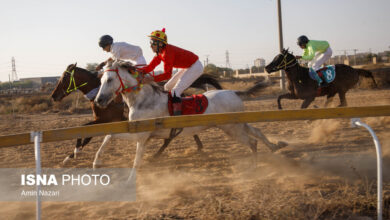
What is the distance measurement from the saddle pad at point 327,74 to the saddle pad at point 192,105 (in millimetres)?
4459

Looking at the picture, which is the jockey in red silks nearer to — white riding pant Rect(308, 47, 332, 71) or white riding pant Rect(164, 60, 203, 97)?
white riding pant Rect(164, 60, 203, 97)

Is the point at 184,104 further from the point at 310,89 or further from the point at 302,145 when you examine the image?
the point at 310,89

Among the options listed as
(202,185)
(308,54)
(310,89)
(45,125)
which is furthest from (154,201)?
(45,125)

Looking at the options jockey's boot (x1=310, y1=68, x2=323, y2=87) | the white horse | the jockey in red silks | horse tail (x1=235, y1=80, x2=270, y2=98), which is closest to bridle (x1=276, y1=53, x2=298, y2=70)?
jockey's boot (x1=310, y1=68, x2=323, y2=87)

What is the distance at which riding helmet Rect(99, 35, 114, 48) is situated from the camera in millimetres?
6540

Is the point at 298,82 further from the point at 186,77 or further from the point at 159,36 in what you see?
the point at 159,36

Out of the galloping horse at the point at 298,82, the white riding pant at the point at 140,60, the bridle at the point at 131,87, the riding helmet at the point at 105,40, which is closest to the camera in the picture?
the bridle at the point at 131,87

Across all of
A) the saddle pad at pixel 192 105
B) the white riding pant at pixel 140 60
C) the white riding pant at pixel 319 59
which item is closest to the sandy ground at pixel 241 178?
the saddle pad at pixel 192 105

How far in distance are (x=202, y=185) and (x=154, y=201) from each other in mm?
820

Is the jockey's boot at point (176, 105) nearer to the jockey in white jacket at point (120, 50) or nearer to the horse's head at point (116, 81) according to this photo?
the horse's head at point (116, 81)

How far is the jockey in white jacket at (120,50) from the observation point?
258 inches

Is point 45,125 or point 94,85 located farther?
point 45,125

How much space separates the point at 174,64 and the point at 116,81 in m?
0.94

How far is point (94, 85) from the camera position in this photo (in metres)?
6.55
